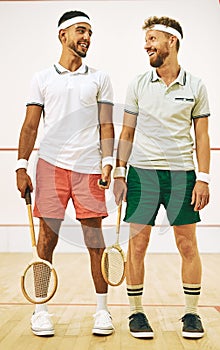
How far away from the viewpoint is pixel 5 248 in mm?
5492

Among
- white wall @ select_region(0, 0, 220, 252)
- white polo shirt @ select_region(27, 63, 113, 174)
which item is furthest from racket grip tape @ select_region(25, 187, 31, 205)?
white wall @ select_region(0, 0, 220, 252)

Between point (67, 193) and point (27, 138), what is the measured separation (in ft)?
0.78

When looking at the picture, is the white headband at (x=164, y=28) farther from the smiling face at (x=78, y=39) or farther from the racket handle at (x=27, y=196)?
the racket handle at (x=27, y=196)

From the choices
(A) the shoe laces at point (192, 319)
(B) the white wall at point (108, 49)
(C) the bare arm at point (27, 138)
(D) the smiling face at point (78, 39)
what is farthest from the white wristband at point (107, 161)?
(B) the white wall at point (108, 49)

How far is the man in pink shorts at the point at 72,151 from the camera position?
8.13 feet

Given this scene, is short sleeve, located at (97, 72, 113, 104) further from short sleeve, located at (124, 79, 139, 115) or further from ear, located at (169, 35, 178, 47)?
ear, located at (169, 35, 178, 47)

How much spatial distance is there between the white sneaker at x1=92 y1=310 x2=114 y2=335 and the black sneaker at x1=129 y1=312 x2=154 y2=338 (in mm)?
75

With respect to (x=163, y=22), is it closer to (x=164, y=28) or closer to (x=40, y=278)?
(x=164, y=28)

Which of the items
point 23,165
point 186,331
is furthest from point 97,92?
point 186,331

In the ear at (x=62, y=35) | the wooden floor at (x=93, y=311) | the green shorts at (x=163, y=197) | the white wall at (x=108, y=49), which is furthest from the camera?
the white wall at (x=108, y=49)

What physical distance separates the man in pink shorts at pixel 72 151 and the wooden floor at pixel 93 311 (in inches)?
3.7

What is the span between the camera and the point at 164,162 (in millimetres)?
2453

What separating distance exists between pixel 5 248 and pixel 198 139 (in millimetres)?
3276

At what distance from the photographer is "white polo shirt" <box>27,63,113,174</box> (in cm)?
248
